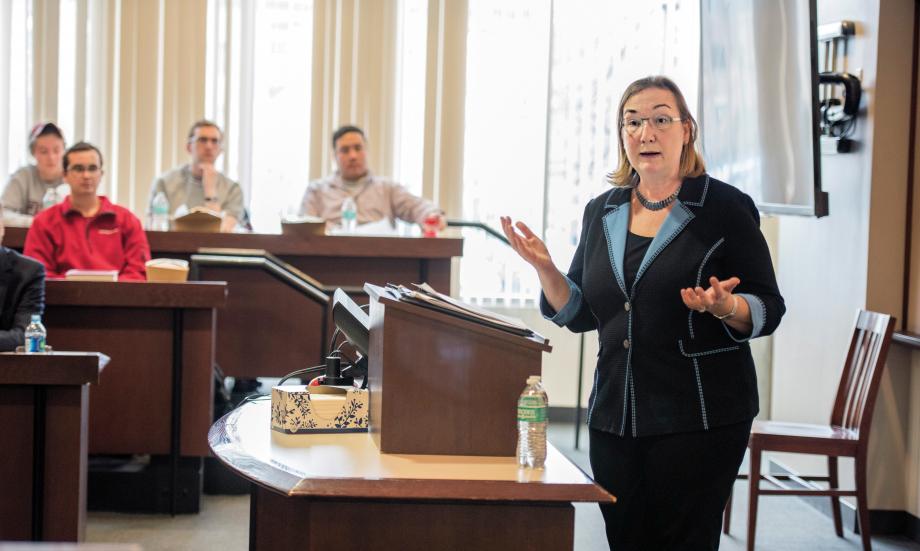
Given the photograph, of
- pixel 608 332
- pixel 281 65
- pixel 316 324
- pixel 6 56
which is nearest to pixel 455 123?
pixel 281 65

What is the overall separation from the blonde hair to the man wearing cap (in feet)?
15.5

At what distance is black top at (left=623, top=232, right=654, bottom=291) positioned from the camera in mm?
2213

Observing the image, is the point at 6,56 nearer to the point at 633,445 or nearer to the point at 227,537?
the point at 227,537

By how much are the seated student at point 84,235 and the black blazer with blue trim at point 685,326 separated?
11.4ft

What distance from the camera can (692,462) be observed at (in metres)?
2.12

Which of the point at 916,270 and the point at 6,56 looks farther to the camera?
the point at 6,56

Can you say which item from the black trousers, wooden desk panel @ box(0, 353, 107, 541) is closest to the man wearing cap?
wooden desk panel @ box(0, 353, 107, 541)

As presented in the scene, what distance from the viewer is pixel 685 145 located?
2.27 m

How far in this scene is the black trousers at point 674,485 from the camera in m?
2.12

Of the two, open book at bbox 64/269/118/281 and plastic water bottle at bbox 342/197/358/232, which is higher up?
plastic water bottle at bbox 342/197/358/232

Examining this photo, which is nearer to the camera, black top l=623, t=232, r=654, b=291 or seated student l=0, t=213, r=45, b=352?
black top l=623, t=232, r=654, b=291

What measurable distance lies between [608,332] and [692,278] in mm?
213

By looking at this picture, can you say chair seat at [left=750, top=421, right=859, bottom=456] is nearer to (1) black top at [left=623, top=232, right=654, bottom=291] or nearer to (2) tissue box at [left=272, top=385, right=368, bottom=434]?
(1) black top at [left=623, top=232, right=654, bottom=291]

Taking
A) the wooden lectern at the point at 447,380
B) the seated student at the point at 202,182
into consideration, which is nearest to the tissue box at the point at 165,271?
the seated student at the point at 202,182
